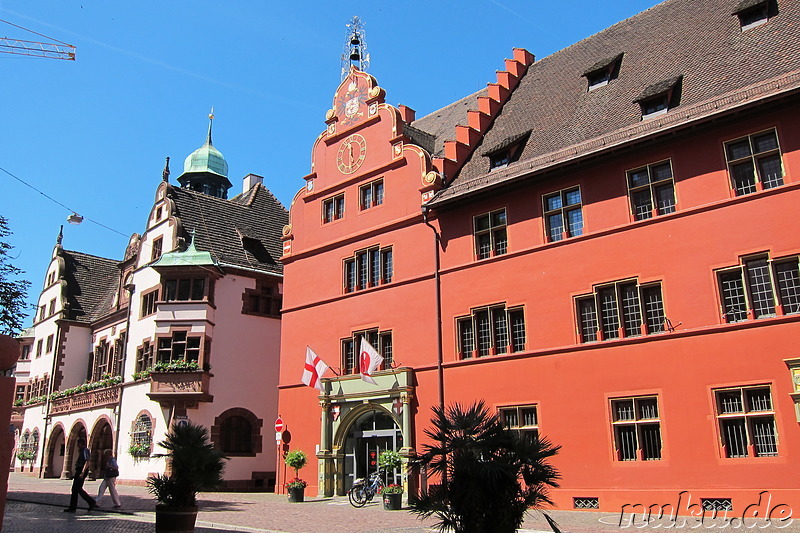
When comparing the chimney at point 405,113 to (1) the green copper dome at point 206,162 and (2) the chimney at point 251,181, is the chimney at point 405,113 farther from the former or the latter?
(1) the green copper dome at point 206,162

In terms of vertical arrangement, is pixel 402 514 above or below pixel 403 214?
below

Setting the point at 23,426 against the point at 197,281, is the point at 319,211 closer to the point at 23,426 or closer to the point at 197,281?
the point at 197,281

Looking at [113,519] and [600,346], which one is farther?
[600,346]

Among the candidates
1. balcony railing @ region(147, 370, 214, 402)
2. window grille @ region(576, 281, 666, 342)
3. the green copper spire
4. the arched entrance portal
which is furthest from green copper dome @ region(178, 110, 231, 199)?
window grille @ region(576, 281, 666, 342)

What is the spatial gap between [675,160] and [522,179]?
459cm

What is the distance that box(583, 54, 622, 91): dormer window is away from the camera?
2358 cm

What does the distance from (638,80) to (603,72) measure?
1.89 meters

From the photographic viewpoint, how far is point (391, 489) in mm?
20078

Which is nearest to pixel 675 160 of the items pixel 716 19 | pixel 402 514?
pixel 716 19

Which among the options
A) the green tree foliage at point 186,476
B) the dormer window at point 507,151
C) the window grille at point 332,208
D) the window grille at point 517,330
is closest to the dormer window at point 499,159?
the dormer window at point 507,151

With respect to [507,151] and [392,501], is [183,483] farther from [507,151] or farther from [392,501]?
[507,151]

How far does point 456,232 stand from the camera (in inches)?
938

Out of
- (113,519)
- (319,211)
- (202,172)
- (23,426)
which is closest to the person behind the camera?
(113,519)

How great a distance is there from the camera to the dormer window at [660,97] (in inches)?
772
